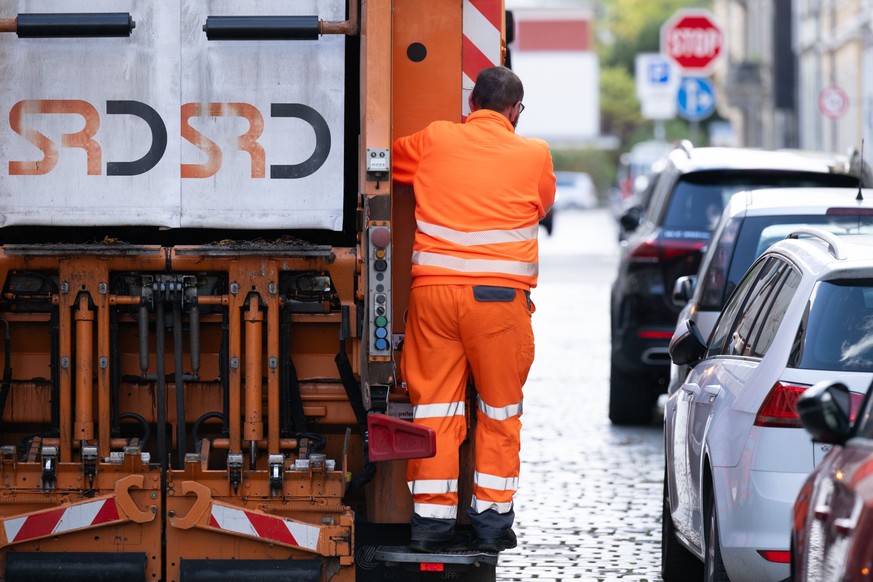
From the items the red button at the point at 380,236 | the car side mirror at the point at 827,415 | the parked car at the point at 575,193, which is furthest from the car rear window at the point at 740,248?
the parked car at the point at 575,193

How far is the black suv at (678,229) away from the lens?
12.0 metres

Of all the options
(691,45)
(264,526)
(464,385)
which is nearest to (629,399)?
(464,385)

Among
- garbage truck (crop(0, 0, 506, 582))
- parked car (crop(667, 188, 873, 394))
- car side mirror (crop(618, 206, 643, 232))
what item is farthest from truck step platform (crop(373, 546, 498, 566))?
car side mirror (crop(618, 206, 643, 232))

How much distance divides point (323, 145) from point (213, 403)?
3.20ft

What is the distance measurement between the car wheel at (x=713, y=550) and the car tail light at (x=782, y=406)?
493mm

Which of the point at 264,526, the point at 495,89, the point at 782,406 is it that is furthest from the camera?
the point at 495,89

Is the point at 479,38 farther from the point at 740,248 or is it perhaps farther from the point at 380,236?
the point at 740,248

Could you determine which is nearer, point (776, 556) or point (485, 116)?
point (776, 556)

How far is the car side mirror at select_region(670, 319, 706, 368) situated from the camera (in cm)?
777

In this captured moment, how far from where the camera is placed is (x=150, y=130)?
6.70m

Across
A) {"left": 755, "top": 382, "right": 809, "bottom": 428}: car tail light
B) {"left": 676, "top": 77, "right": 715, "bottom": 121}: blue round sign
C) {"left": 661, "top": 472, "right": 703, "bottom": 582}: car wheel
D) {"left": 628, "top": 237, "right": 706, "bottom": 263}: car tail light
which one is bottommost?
{"left": 661, "top": 472, "right": 703, "bottom": 582}: car wheel

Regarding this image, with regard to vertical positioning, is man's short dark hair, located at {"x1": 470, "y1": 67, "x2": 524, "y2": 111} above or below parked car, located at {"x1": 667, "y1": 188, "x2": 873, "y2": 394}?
above

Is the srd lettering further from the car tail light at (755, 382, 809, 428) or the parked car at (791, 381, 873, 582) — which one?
the parked car at (791, 381, 873, 582)

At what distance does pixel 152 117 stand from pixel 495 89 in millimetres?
1182
